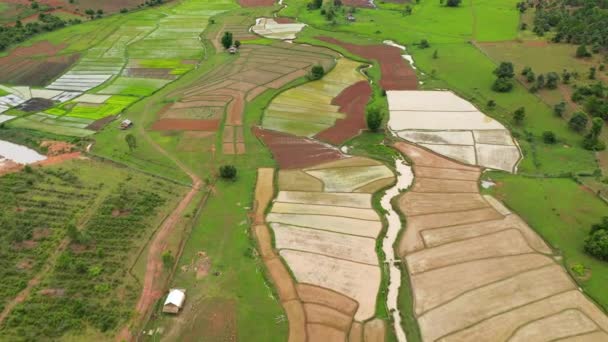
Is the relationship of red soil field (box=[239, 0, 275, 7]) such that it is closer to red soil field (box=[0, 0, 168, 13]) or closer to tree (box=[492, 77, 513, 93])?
red soil field (box=[0, 0, 168, 13])

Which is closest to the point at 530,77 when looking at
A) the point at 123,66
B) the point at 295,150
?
the point at 295,150

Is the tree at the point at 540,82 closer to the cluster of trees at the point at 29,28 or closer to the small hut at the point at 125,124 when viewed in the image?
the small hut at the point at 125,124

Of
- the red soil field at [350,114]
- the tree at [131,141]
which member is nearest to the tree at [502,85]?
the red soil field at [350,114]

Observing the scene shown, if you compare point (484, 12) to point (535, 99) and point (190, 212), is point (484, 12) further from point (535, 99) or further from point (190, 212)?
point (190, 212)

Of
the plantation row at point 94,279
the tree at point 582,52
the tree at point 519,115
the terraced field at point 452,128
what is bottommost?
the plantation row at point 94,279

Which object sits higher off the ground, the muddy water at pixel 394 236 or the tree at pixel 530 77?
the tree at pixel 530 77

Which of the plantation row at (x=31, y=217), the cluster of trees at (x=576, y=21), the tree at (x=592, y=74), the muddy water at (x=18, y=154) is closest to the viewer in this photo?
the plantation row at (x=31, y=217)

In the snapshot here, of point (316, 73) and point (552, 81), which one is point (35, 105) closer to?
point (316, 73)

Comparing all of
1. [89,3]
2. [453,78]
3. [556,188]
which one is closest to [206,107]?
[453,78]
